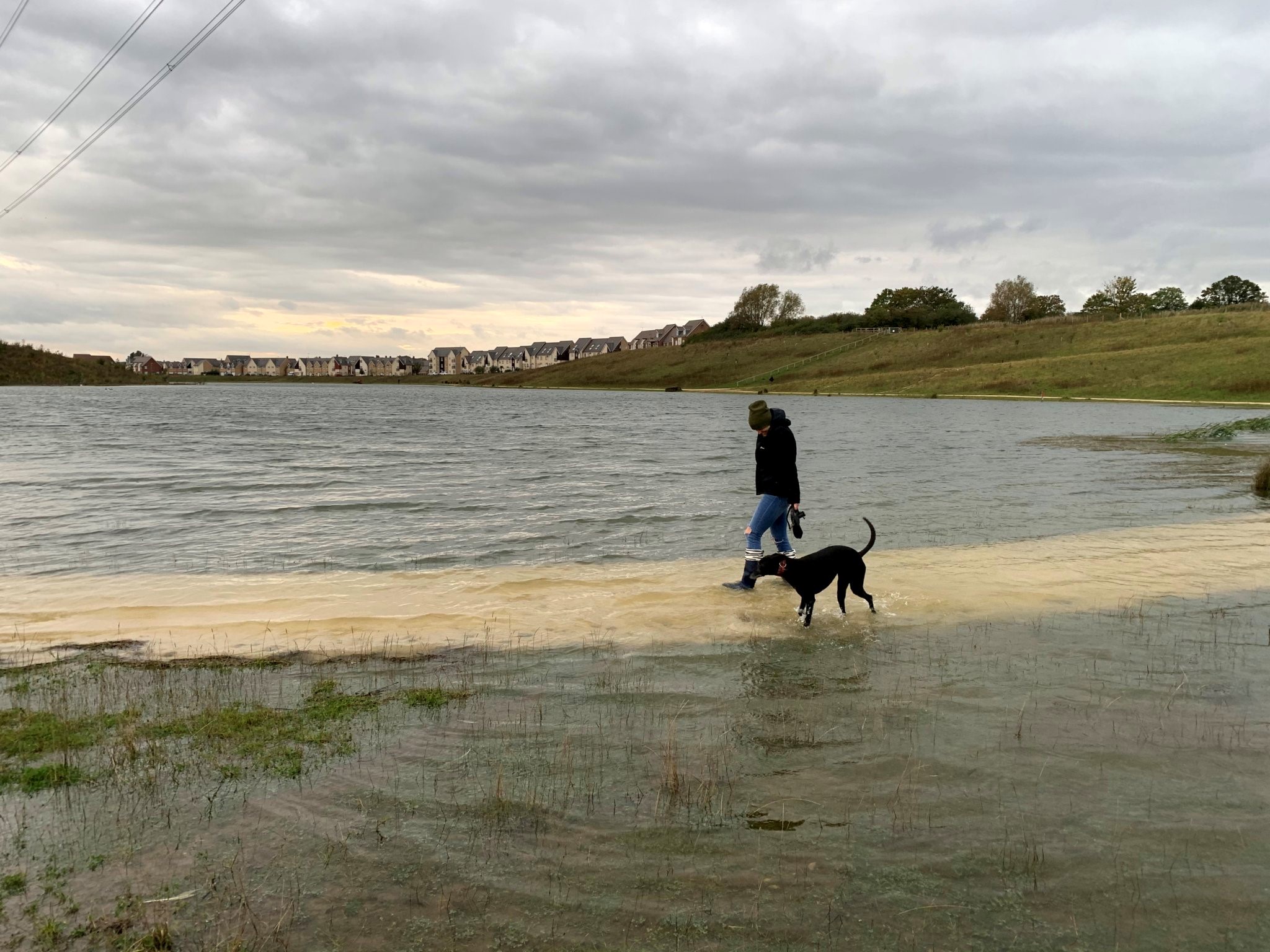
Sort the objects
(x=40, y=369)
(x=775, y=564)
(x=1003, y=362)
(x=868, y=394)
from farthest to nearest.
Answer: (x=40, y=369)
(x=1003, y=362)
(x=868, y=394)
(x=775, y=564)

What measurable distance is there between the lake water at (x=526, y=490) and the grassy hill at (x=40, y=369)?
3018 inches

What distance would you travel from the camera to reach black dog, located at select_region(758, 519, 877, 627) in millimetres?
9969

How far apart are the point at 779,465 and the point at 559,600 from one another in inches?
143

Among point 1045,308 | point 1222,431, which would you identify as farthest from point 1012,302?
point 1222,431

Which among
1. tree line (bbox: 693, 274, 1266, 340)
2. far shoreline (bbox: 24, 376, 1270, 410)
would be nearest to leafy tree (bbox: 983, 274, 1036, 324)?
tree line (bbox: 693, 274, 1266, 340)

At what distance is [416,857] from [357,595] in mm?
7730

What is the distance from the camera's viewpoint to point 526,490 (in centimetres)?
2462

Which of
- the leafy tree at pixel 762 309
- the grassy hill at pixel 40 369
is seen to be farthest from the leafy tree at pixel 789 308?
the grassy hill at pixel 40 369

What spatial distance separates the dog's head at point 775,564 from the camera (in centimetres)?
1010

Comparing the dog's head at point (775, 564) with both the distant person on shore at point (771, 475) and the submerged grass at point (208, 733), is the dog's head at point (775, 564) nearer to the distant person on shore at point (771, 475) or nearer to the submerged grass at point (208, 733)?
the distant person on shore at point (771, 475)

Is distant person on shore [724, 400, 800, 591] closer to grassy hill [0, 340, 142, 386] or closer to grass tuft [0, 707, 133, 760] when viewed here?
grass tuft [0, 707, 133, 760]

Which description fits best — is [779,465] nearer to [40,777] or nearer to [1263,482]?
[40,777]

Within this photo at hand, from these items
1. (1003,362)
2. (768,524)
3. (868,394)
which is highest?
(1003,362)

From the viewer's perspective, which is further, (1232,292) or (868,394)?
(1232,292)
